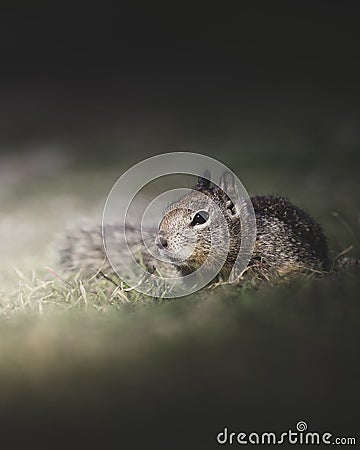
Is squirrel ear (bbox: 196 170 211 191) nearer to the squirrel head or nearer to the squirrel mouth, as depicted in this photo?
the squirrel head

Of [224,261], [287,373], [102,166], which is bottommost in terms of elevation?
[287,373]

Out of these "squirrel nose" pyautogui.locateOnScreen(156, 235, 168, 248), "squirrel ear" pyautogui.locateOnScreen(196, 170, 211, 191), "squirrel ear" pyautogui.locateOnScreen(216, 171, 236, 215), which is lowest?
"squirrel nose" pyautogui.locateOnScreen(156, 235, 168, 248)

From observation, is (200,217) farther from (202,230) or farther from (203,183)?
(203,183)

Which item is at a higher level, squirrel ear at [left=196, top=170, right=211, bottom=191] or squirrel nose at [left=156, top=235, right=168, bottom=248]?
squirrel ear at [left=196, top=170, right=211, bottom=191]

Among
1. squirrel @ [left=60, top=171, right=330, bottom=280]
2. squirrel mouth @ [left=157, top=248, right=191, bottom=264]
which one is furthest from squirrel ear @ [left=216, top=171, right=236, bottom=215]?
squirrel mouth @ [left=157, top=248, right=191, bottom=264]

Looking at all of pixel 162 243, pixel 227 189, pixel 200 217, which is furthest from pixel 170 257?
pixel 227 189

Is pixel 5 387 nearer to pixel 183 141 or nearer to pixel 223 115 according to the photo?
pixel 183 141

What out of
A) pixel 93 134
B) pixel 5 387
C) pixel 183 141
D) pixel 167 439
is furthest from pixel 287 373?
pixel 93 134

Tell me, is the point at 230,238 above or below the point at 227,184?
below
